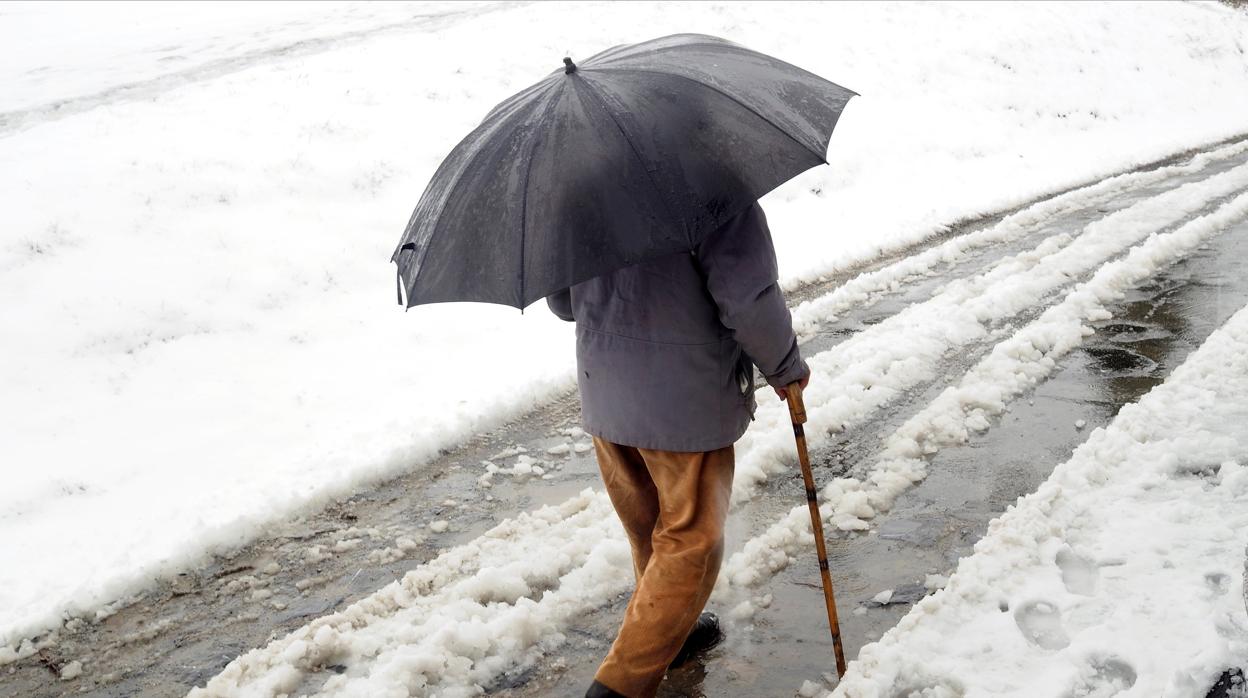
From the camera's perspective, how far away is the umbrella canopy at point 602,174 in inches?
103

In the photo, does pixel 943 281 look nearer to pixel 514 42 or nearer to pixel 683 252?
pixel 683 252

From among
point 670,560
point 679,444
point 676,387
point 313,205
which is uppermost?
point 313,205

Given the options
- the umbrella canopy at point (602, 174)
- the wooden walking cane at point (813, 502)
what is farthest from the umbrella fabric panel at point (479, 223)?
the wooden walking cane at point (813, 502)

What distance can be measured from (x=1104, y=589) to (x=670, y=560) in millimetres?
1713

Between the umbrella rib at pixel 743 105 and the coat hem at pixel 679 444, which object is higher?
the umbrella rib at pixel 743 105

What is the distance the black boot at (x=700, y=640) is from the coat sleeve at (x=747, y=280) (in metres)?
1.32

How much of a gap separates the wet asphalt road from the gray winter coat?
3.60 ft

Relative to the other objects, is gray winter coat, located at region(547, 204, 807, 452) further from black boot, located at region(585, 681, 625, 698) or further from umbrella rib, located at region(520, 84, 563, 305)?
Answer: black boot, located at region(585, 681, 625, 698)

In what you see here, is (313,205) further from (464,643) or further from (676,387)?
(676,387)

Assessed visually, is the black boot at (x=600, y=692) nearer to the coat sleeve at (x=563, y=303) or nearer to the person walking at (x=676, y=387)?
the person walking at (x=676, y=387)

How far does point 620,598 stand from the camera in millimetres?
4031

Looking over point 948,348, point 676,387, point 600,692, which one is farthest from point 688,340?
point 948,348

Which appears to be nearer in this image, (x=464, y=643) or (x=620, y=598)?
(x=464, y=643)

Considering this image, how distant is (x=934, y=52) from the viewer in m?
18.0
